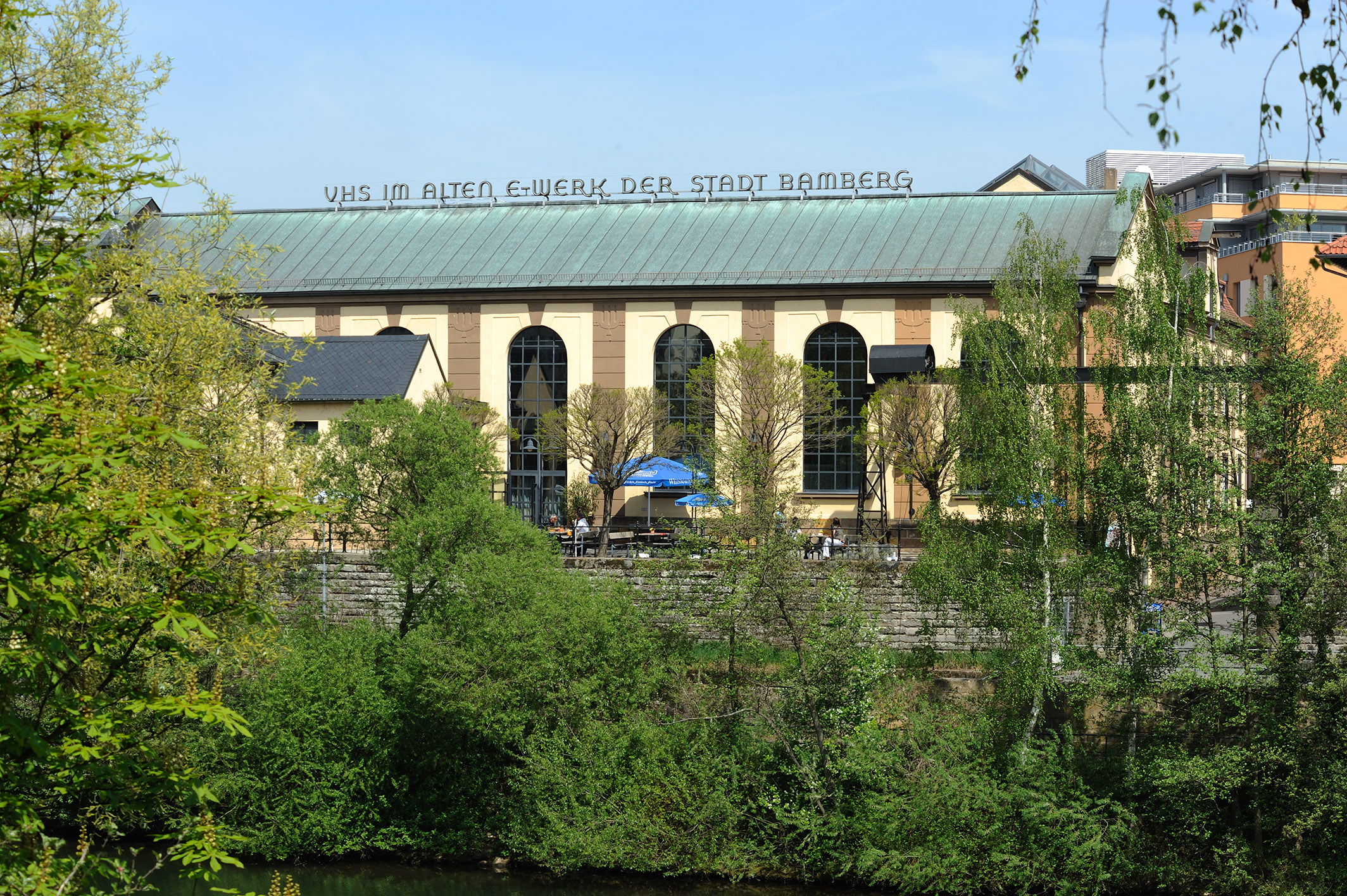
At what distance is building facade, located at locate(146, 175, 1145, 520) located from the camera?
148ft

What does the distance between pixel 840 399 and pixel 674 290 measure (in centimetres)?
747

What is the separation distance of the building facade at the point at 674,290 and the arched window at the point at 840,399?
0.06 metres

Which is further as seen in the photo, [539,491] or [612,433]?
[539,491]

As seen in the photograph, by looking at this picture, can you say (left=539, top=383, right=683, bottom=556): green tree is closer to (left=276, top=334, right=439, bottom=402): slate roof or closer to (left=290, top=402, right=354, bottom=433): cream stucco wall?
(left=276, top=334, right=439, bottom=402): slate roof

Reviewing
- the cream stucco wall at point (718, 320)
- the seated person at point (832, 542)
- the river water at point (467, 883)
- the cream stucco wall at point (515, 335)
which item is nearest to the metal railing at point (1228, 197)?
the cream stucco wall at point (718, 320)

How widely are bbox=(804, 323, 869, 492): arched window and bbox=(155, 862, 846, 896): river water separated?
1975cm

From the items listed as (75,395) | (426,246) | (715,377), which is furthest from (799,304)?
(75,395)

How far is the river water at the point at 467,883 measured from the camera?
25.5 metres

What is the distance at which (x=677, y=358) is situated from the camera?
47062 mm

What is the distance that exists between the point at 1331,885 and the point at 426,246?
1580 inches

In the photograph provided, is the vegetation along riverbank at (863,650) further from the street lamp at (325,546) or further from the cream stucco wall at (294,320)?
the cream stucco wall at (294,320)

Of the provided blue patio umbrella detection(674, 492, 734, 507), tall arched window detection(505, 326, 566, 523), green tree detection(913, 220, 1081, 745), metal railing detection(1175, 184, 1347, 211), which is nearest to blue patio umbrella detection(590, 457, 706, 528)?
tall arched window detection(505, 326, 566, 523)

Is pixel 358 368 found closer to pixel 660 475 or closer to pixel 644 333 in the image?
pixel 660 475

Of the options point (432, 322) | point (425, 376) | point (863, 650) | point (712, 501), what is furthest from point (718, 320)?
point (863, 650)
